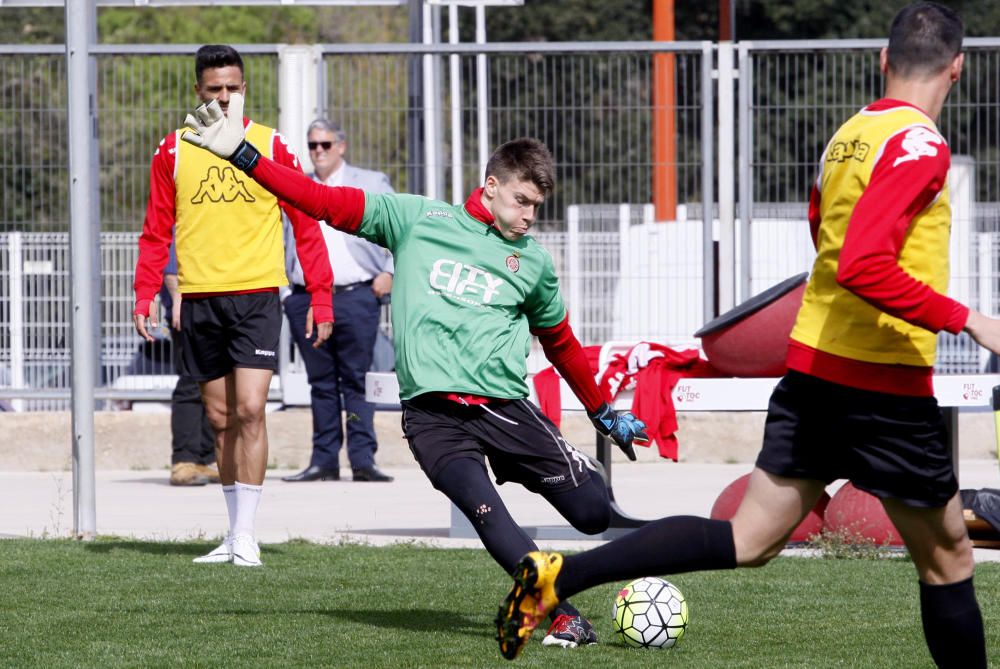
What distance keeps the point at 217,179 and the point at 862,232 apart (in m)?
4.03

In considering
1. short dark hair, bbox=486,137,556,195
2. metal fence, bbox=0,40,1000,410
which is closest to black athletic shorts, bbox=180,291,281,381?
short dark hair, bbox=486,137,556,195

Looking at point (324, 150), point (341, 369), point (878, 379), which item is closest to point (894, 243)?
point (878, 379)

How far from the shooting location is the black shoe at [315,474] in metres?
→ 11.5

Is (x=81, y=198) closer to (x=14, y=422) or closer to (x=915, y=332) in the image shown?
(x=14, y=422)

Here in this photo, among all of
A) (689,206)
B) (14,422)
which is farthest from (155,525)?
(689,206)

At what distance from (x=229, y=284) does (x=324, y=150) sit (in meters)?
3.59

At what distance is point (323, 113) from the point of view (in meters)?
12.3

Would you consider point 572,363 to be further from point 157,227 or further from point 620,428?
point 157,227

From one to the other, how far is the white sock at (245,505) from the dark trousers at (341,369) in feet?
12.0

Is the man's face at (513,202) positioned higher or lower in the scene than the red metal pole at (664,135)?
lower

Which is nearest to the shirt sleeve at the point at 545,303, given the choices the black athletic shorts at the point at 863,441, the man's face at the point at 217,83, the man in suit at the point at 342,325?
the black athletic shorts at the point at 863,441

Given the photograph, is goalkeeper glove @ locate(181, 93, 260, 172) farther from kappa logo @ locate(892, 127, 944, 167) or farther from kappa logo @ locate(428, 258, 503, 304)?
kappa logo @ locate(892, 127, 944, 167)

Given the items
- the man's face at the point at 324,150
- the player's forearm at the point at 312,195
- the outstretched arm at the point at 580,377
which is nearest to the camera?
the player's forearm at the point at 312,195

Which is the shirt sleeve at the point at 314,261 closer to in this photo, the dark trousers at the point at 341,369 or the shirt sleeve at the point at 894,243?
the dark trousers at the point at 341,369
